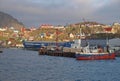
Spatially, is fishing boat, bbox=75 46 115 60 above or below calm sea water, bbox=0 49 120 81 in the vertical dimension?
above

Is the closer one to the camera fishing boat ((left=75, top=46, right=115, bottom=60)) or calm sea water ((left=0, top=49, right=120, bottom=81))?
calm sea water ((left=0, top=49, right=120, bottom=81))

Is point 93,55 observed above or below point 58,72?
above

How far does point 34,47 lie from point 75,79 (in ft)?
360

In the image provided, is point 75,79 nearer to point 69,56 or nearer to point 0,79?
point 0,79

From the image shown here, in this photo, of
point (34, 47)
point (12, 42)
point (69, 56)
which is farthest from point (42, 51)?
point (12, 42)

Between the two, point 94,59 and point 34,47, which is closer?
point 94,59

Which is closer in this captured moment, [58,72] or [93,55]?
[58,72]

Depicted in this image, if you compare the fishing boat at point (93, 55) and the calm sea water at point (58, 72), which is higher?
the fishing boat at point (93, 55)

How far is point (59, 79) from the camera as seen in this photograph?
34.6 m

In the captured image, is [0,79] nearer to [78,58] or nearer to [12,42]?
[78,58]

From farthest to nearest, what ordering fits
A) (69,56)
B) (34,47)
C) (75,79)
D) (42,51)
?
(34,47), (42,51), (69,56), (75,79)

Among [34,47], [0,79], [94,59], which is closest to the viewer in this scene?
[0,79]

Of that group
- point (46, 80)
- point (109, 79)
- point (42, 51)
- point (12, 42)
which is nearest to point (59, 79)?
point (46, 80)

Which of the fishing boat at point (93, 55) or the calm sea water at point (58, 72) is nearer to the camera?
the calm sea water at point (58, 72)
